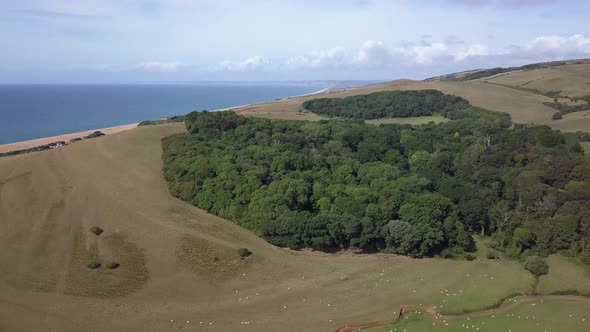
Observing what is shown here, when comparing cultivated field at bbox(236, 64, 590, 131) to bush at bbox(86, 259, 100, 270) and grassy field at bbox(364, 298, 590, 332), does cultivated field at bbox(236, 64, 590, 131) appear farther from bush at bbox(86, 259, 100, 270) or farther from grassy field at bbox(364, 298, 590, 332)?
bush at bbox(86, 259, 100, 270)

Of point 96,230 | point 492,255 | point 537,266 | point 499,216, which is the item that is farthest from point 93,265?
point 499,216

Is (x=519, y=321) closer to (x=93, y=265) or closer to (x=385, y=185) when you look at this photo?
(x=385, y=185)

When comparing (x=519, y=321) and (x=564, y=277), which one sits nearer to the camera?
(x=519, y=321)

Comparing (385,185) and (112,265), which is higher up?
(385,185)

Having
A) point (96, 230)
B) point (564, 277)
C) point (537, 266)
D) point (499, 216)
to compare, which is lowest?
point (564, 277)

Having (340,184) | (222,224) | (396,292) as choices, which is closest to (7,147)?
(222,224)

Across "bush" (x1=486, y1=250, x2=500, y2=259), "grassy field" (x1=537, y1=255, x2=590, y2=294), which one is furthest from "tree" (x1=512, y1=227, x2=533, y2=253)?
"grassy field" (x1=537, y1=255, x2=590, y2=294)
